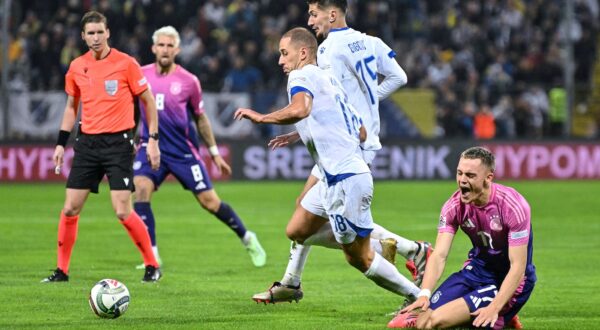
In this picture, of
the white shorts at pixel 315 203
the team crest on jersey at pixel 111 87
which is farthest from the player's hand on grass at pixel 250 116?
the team crest on jersey at pixel 111 87

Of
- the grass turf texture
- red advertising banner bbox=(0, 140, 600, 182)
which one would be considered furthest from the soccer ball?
red advertising banner bbox=(0, 140, 600, 182)

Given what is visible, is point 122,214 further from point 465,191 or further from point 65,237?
point 465,191

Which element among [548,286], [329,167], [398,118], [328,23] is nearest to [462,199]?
[329,167]

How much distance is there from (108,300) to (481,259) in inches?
107

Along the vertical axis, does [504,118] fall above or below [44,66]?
below

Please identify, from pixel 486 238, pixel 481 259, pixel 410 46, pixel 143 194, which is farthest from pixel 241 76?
pixel 486 238

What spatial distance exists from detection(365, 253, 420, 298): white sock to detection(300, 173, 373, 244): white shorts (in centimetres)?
26

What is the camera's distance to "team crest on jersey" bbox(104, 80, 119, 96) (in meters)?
10.5

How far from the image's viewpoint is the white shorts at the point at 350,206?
8.41 m

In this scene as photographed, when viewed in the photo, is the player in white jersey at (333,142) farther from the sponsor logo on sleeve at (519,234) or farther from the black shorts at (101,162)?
the black shorts at (101,162)

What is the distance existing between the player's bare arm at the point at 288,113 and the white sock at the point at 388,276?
4.29 feet

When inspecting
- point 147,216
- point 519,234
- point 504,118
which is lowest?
point 504,118

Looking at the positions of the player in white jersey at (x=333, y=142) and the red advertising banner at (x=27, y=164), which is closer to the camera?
the player in white jersey at (x=333, y=142)

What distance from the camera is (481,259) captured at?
8.27m
